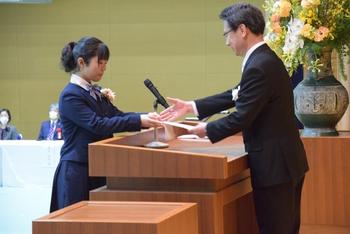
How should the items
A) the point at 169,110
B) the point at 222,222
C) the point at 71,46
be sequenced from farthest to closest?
the point at 71,46
the point at 169,110
the point at 222,222

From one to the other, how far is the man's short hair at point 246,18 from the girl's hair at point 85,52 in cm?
81

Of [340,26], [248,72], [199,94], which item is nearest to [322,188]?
[340,26]

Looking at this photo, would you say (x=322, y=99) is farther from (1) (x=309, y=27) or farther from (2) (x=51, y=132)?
(2) (x=51, y=132)

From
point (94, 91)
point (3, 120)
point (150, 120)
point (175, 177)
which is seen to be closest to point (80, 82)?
point (94, 91)

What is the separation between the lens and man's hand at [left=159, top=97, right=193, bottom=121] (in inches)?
135

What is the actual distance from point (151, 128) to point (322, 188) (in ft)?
3.33

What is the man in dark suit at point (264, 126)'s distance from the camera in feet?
9.78

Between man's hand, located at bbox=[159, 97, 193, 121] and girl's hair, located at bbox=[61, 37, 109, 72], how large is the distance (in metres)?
0.46

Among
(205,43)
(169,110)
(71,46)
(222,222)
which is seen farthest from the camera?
(205,43)

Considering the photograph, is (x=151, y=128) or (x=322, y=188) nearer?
(x=151, y=128)

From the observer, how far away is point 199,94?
1157cm

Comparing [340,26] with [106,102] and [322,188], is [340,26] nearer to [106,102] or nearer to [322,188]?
[322,188]

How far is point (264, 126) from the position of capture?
9.96ft

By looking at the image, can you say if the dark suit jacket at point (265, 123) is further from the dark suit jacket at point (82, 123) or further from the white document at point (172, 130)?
the dark suit jacket at point (82, 123)
